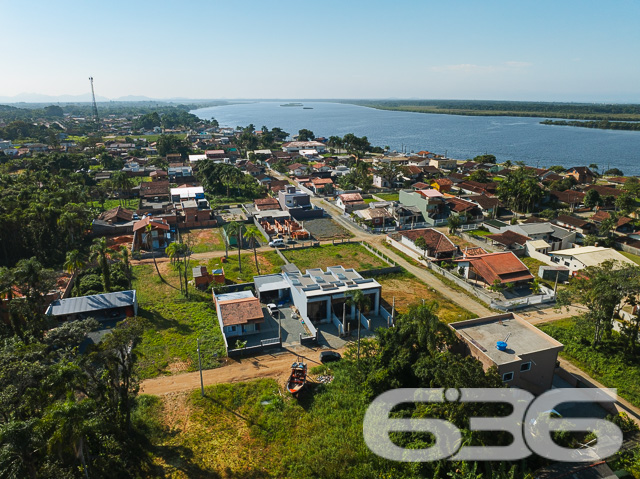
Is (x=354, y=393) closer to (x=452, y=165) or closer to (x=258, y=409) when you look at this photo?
(x=258, y=409)

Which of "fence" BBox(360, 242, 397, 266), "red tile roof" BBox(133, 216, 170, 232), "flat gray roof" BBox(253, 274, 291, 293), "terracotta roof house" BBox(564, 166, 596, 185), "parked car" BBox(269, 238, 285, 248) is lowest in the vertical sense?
"fence" BBox(360, 242, 397, 266)

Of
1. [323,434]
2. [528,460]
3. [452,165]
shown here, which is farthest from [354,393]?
[452,165]

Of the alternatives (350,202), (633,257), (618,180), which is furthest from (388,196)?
(618,180)

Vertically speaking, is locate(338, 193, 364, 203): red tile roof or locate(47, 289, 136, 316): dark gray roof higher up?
locate(338, 193, 364, 203): red tile roof

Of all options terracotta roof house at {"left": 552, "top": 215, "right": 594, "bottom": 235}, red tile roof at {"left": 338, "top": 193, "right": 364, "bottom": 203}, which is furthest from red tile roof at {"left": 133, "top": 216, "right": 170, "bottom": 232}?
terracotta roof house at {"left": 552, "top": 215, "right": 594, "bottom": 235}

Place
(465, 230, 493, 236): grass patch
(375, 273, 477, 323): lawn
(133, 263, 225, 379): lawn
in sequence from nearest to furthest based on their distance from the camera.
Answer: (133, 263, 225, 379): lawn
(375, 273, 477, 323): lawn
(465, 230, 493, 236): grass patch

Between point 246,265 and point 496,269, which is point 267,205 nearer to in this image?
point 246,265

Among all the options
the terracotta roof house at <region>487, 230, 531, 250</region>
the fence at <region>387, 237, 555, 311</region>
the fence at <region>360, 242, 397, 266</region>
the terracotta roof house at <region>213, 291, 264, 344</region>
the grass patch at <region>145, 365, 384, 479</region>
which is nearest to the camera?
the grass patch at <region>145, 365, 384, 479</region>

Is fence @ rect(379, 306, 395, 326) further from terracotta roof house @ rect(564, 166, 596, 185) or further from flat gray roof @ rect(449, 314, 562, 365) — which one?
terracotta roof house @ rect(564, 166, 596, 185)

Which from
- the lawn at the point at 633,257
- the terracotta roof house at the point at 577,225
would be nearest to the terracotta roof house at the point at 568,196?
the terracotta roof house at the point at 577,225
